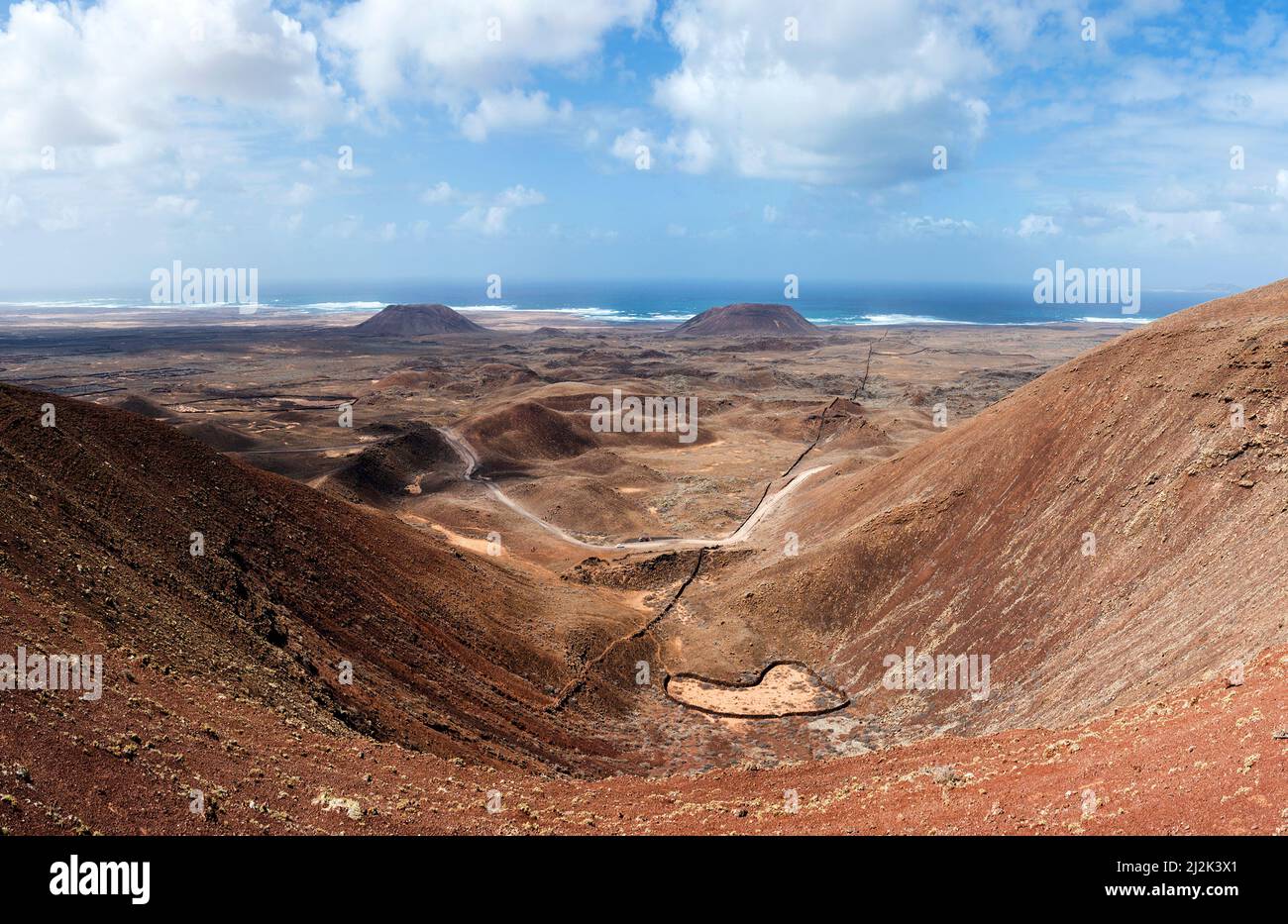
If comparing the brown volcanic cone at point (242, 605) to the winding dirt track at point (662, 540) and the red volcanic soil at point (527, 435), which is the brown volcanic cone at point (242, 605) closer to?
the winding dirt track at point (662, 540)

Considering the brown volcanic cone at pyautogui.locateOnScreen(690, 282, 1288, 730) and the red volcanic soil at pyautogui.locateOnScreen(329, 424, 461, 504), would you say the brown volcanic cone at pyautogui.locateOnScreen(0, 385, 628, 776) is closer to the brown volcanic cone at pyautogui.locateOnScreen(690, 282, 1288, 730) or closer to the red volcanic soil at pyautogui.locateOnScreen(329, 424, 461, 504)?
the brown volcanic cone at pyautogui.locateOnScreen(690, 282, 1288, 730)

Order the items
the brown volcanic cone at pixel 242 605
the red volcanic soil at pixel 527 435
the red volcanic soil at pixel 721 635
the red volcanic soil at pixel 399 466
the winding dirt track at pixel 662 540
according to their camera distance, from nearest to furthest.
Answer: the red volcanic soil at pixel 721 635
the brown volcanic cone at pixel 242 605
the winding dirt track at pixel 662 540
the red volcanic soil at pixel 399 466
the red volcanic soil at pixel 527 435

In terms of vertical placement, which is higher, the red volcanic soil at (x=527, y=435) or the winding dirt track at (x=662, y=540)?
the red volcanic soil at (x=527, y=435)

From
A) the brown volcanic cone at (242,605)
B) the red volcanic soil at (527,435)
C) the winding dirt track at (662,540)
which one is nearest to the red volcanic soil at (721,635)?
the brown volcanic cone at (242,605)

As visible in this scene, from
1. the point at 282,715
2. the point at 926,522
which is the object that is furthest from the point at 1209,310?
the point at 282,715

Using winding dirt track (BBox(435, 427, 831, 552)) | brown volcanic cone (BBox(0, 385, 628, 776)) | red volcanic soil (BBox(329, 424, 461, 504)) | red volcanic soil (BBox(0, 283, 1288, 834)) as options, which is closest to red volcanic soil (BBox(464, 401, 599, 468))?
red volcanic soil (BBox(329, 424, 461, 504))

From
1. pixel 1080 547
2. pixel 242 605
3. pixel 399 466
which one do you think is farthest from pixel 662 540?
pixel 242 605

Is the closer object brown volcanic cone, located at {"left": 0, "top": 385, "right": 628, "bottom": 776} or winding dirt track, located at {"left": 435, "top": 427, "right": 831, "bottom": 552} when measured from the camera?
brown volcanic cone, located at {"left": 0, "top": 385, "right": 628, "bottom": 776}
